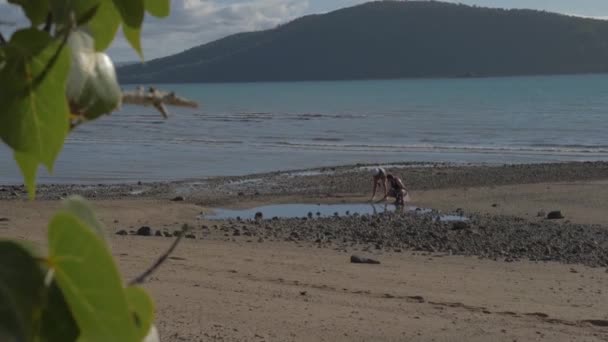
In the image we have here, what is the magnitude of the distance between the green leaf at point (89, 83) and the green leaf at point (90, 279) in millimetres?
107

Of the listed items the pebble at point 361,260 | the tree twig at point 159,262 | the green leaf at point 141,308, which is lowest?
the pebble at point 361,260

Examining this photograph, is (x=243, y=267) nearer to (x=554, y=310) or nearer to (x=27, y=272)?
(x=554, y=310)

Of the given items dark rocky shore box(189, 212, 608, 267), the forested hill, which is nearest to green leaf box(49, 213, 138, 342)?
dark rocky shore box(189, 212, 608, 267)

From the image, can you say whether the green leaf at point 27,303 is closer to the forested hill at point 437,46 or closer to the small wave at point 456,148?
the small wave at point 456,148

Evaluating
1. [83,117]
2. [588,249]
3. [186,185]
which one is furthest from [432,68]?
[83,117]

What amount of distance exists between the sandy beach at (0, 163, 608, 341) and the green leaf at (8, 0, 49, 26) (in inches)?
103

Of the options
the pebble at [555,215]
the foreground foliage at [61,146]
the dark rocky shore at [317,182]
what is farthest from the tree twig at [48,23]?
the dark rocky shore at [317,182]

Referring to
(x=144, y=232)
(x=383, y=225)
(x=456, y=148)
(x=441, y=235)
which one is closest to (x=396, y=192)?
(x=383, y=225)

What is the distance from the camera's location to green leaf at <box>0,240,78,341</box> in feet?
1.17

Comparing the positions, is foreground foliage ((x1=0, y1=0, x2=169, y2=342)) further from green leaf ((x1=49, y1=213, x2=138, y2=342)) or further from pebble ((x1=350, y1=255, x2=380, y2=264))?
pebble ((x1=350, y1=255, x2=380, y2=264))

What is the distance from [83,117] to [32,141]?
0.03 meters

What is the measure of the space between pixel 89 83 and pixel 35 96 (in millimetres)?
28

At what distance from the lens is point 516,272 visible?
456 inches

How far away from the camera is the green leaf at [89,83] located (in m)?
0.46
